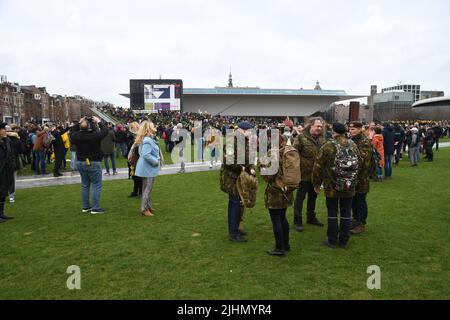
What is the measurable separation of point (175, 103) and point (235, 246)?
1509 inches

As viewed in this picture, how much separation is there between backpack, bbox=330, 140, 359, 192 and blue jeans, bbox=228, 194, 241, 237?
4.80 feet

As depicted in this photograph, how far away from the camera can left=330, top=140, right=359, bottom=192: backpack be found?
475cm

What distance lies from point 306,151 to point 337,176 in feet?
3.35

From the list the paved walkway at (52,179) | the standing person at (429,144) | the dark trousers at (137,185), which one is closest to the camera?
the dark trousers at (137,185)

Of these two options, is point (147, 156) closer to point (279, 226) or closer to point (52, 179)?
point (279, 226)

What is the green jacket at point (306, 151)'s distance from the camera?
18.7 feet

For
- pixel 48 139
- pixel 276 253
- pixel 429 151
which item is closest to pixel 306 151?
pixel 276 253

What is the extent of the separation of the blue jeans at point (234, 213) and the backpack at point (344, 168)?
146cm

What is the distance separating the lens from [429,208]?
724 centimetres

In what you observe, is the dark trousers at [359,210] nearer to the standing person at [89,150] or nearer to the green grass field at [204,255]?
the green grass field at [204,255]

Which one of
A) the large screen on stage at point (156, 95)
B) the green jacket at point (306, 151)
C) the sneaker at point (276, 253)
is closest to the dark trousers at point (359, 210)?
the green jacket at point (306, 151)

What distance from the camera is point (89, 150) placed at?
21.4 feet
